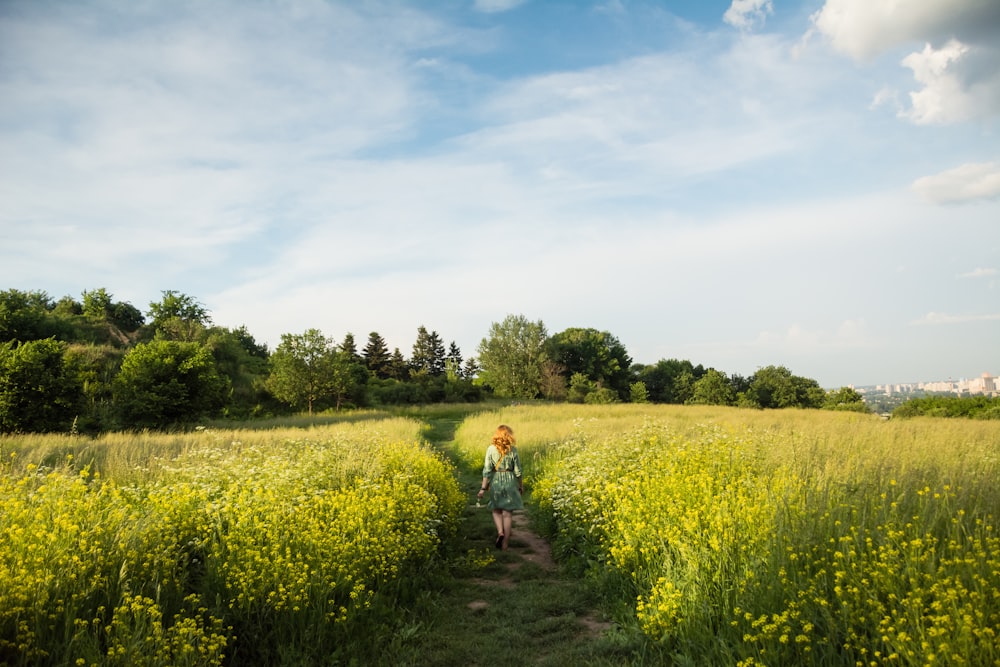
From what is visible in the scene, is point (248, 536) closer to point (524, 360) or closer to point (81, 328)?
point (81, 328)

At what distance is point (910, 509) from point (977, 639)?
1893mm

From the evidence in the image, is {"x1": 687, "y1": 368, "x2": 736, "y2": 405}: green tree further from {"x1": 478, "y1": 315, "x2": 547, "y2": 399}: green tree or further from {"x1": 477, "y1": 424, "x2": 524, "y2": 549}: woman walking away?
{"x1": 477, "y1": 424, "x2": 524, "y2": 549}: woman walking away

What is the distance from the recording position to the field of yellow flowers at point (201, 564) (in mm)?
3926

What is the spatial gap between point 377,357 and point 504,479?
76.7 metres

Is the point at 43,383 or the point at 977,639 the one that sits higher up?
the point at 43,383

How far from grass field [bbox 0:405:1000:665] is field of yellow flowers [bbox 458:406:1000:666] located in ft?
0.07

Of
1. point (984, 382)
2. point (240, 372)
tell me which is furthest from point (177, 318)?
point (984, 382)

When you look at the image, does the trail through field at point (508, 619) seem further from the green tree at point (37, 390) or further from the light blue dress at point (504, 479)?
the green tree at point (37, 390)

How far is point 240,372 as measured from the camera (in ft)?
165

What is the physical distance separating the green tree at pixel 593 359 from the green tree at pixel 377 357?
25007 millimetres

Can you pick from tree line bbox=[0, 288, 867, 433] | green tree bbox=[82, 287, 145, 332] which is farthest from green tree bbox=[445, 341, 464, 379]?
green tree bbox=[82, 287, 145, 332]

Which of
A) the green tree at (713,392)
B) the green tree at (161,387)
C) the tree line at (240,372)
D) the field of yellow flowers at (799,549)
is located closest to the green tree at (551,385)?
the tree line at (240,372)

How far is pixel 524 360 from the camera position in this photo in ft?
251

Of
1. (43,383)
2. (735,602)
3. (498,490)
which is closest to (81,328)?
(43,383)
